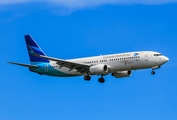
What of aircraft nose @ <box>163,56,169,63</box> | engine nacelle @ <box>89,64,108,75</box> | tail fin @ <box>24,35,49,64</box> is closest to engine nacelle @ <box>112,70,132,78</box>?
engine nacelle @ <box>89,64,108,75</box>

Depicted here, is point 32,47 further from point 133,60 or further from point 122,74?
point 133,60

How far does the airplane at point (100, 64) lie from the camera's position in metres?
106

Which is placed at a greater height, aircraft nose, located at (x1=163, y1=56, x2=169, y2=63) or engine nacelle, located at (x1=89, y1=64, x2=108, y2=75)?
aircraft nose, located at (x1=163, y1=56, x2=169, y2=63)

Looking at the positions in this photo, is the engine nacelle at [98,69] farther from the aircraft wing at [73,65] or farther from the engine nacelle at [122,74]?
the engine nacelle at [122,74]

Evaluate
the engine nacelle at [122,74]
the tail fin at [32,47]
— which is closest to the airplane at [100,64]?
the engine nacelle at [122,74]

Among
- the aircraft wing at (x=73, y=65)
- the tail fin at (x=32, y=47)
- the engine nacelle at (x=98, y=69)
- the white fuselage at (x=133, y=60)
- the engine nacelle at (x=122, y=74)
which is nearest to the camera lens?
the white fuselage at (x=133, y=60)

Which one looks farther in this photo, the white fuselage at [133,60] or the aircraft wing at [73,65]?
the aircraft wing at [73,65]

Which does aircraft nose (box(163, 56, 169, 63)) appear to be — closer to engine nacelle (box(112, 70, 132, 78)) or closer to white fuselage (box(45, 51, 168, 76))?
white fuselage (box(45, 51, 168, 76))

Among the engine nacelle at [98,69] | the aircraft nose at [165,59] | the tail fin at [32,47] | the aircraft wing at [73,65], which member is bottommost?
the engine nacelle at [98,69]

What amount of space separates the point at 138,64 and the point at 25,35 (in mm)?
29049

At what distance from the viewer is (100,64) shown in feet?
359

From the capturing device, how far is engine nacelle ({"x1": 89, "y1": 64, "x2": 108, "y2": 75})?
108m

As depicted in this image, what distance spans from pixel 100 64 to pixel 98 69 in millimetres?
1594

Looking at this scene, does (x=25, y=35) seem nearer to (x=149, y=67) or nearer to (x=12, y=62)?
(x=12, y=62)
